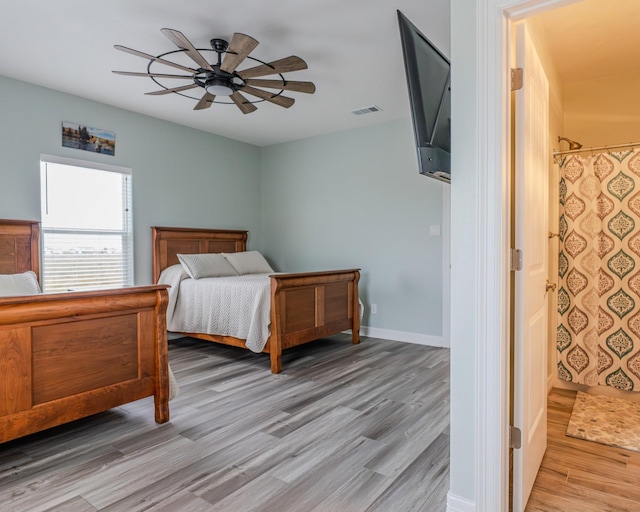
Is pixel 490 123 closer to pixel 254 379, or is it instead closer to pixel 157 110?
pixel 254 379

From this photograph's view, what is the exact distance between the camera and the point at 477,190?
1.48 metres

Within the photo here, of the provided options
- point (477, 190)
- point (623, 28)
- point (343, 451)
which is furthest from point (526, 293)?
point (623, 28)

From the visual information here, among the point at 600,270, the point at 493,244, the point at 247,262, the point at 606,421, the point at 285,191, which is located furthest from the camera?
the point at 285,191

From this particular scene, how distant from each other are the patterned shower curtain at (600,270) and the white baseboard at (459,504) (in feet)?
6.58

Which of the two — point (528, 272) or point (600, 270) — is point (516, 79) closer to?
point (528, 272)

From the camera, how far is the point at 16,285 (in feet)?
7.47

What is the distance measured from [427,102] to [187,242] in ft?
12.5

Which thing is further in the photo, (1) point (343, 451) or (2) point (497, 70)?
(1) point (343, 451)

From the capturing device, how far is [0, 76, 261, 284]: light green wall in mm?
3494

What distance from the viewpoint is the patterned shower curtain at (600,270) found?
2.81 metres

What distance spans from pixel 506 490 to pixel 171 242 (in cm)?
412

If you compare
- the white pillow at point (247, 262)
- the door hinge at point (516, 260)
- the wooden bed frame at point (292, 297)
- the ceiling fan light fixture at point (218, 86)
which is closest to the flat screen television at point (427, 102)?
the door hinge at point (516, 260)

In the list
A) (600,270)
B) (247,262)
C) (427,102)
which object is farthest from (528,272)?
(247,262)

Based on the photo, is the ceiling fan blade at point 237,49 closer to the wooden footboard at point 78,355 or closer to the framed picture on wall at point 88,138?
the wooden footboard at point 78,355
